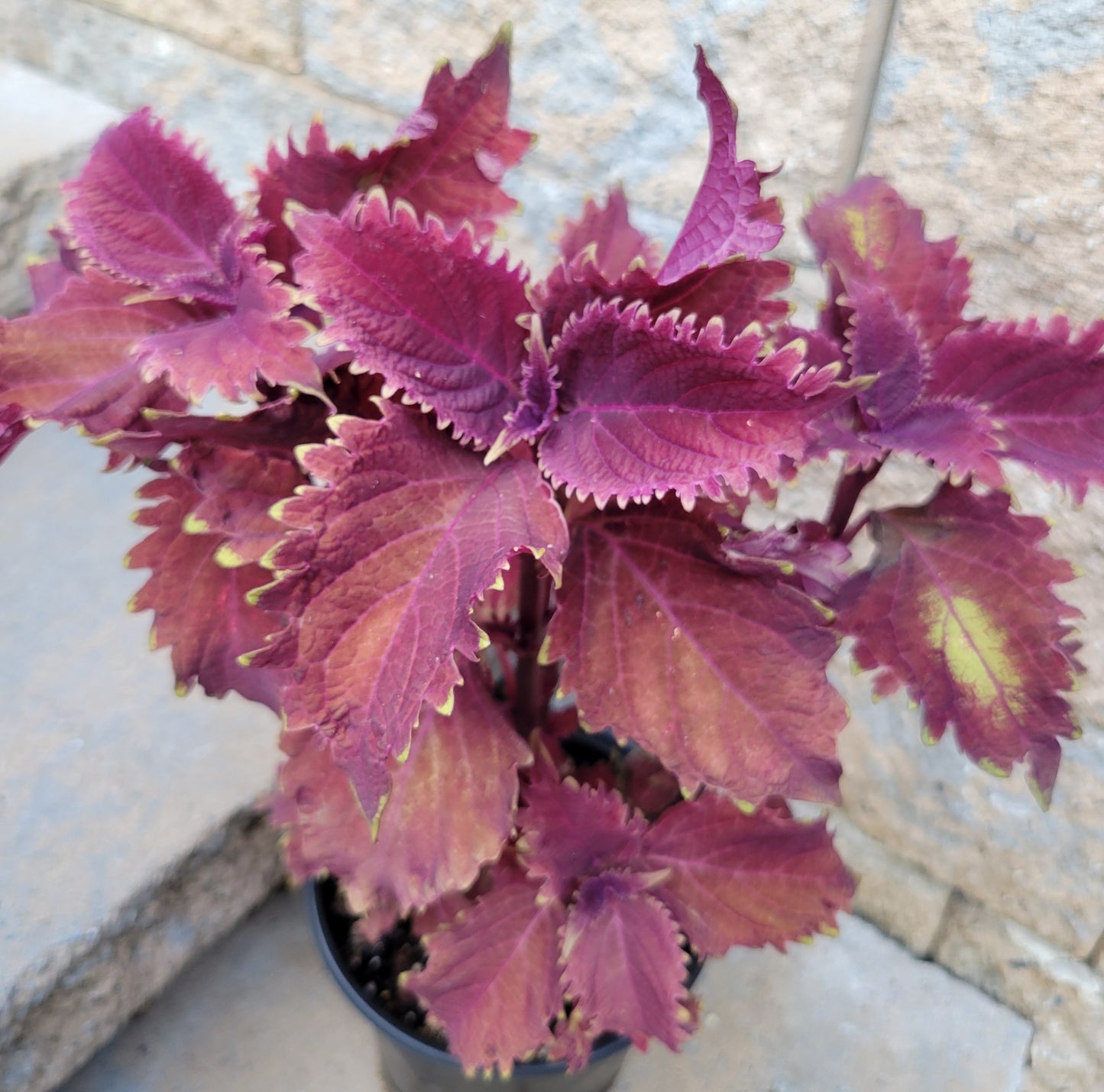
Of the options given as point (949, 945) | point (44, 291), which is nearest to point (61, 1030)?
point (44, 291)

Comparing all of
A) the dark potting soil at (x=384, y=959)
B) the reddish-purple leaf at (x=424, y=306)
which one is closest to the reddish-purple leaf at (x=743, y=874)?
the dark potting soil at (x=384, y=959)

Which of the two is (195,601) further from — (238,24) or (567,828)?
(238,24)

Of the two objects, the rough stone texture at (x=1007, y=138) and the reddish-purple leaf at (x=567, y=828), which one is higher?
the rough stone texture at (x=1007, y=138)

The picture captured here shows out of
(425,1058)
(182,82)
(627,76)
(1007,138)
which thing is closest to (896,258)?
(1007,138)

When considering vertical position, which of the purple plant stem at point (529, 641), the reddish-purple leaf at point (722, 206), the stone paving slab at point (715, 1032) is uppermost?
the reddish-purple leaf at point (722, 206)

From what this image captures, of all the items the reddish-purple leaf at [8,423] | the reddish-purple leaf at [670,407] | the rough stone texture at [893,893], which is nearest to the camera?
the reddish-purple leaf at [670,407]

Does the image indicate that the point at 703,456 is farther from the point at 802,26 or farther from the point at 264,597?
the point at 802,26

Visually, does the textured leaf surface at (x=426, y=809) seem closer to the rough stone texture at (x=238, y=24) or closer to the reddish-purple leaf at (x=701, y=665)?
the reddish-purple leaf at (x=701, y=665)
